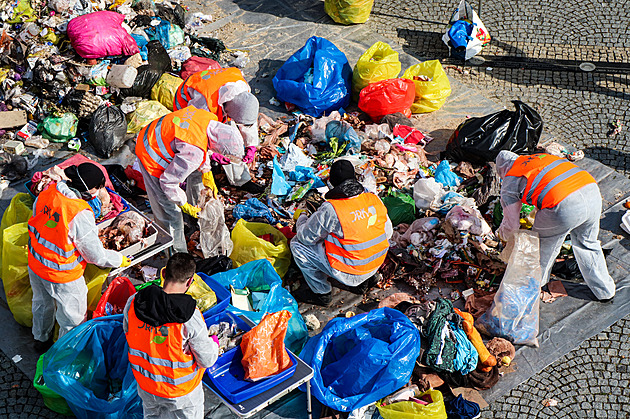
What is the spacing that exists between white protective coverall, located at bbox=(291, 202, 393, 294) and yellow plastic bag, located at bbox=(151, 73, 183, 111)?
3.09 meters

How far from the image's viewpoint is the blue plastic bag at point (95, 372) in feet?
15.9

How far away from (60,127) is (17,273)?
8.91ft

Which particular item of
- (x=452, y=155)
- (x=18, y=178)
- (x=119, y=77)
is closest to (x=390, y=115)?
(x=452, y=155)

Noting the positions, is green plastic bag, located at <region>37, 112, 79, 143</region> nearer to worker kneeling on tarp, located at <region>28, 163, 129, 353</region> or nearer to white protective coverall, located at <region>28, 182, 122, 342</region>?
worker kneeling on tarp, located at <region>28, 163, 129, 353</region>

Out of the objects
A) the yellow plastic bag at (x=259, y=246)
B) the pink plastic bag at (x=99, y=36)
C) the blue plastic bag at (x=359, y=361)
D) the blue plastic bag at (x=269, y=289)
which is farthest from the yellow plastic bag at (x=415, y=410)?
the pink plastic bag at (x=99, y=36)

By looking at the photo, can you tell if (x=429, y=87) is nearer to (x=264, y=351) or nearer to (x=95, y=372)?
(x=264, y=351)

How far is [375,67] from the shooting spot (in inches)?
321

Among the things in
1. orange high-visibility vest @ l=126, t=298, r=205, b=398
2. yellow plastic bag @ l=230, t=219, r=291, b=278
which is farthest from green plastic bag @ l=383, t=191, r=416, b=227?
orange high-visibility vest @ l=126, t=298, r=205, b=398

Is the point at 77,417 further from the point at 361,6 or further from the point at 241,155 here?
the point at 361,6

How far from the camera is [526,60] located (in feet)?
29.8

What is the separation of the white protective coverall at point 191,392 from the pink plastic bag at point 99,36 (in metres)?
4.78

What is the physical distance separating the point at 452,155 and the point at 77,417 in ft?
15.5

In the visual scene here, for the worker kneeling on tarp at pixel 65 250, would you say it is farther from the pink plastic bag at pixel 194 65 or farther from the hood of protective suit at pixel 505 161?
the hood of protective suit at pixel 505 161

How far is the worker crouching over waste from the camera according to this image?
4059mm
